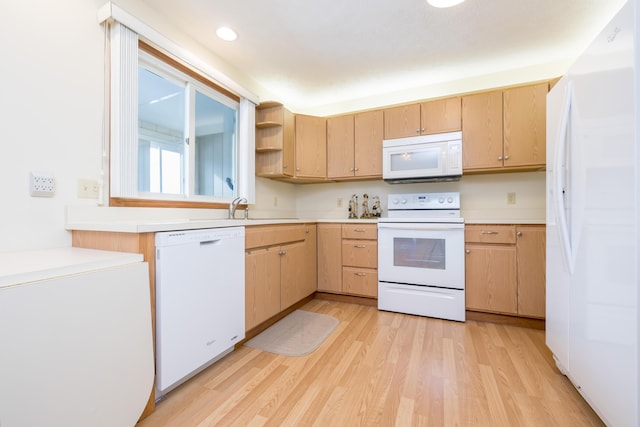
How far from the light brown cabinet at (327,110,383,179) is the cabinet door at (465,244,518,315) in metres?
1.24

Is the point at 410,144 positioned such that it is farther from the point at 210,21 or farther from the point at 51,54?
the point at 51,54

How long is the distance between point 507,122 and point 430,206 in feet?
3.29

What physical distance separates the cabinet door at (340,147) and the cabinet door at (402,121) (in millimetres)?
405

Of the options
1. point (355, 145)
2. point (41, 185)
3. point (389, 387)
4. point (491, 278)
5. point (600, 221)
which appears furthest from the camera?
point (355, 145)

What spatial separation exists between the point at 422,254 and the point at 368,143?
51.6 inches

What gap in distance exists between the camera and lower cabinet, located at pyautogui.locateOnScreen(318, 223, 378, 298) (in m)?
2.71

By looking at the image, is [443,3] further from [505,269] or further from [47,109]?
[47,109]

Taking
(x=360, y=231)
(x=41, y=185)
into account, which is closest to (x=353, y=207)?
(x=360, y=231)

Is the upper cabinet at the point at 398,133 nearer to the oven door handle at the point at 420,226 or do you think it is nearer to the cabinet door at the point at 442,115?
the cabinet door at the point at 442,115

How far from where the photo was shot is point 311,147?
3.11 metres

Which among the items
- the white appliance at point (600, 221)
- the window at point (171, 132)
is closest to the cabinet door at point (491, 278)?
the white appliance at point (600, 221)

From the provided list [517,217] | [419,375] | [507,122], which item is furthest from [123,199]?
[517,217]

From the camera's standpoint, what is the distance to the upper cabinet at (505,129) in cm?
236

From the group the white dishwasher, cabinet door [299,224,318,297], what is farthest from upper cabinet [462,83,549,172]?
the white dishwasher
